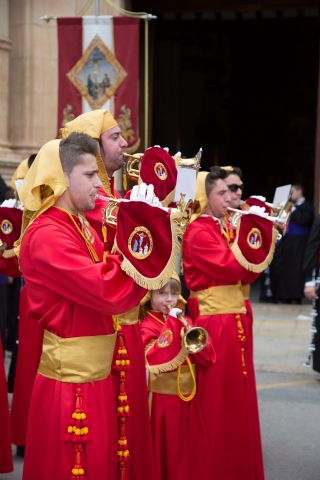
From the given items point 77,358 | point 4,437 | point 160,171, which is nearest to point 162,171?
point 160,171

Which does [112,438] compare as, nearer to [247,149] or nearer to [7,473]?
[7,473]

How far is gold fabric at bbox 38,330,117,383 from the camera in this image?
12.6 ft

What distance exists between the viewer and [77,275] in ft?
12.1

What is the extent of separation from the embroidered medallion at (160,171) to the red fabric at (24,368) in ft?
5.28

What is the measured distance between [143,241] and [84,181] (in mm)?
409

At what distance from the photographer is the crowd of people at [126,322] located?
3.74m

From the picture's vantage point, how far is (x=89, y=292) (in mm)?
3670

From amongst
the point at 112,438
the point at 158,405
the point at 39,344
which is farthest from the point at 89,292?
the point at 39,344

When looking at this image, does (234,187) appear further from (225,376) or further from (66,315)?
(66,315)

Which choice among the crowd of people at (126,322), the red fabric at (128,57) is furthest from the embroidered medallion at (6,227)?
the red fabric at (128,57)

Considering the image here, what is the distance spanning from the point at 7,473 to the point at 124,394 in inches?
79.5

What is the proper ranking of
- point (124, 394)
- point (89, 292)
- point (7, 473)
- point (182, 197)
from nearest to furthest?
1. point (89, 292)
2. point (124, 394)
3. point (182, 197)
4. point (7, 473)

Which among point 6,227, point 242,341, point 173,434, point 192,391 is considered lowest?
point 173,434

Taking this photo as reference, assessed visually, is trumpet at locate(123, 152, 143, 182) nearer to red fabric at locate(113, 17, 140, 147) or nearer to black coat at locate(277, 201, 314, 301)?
red fabric at locate(113, 17, 140, 147)
